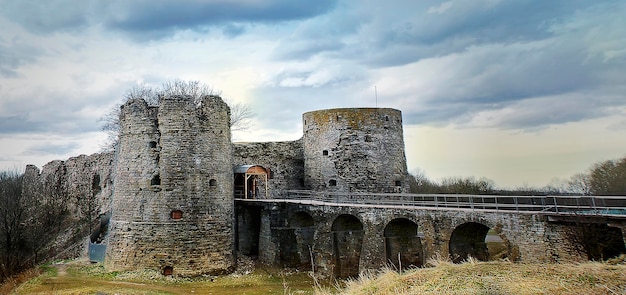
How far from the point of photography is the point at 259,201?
19969 mm

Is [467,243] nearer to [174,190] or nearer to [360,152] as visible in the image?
[360,152]

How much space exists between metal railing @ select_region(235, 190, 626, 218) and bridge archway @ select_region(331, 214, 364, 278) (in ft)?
2.94

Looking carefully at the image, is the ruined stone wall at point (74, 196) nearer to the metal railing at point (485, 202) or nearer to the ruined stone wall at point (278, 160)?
the ruined stone wall at point (278, 160)

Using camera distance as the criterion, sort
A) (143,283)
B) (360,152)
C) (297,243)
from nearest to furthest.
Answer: (143,283) → (297,243) → (360,152)

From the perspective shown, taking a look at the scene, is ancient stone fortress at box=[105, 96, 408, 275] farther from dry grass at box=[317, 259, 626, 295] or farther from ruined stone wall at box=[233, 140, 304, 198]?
dry grass at box=[317, 259, 626, 295]

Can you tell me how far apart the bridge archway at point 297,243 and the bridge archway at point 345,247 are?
255 cm

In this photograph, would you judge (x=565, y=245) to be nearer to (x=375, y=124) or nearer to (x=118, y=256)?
(x=375, y=124)

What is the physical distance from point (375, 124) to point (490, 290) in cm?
1668

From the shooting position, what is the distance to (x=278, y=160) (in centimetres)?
2416

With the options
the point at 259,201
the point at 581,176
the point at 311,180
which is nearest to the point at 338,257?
the point at 259,201

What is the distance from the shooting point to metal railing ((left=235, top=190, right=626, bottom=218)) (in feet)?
33.6

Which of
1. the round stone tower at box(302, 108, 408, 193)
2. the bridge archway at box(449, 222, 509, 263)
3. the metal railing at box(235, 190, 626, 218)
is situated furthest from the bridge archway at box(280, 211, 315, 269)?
the bridge archway at box(449, 222, 509, 263)

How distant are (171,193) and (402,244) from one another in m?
9.61

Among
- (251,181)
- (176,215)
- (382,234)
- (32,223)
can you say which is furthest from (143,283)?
(32,223)
